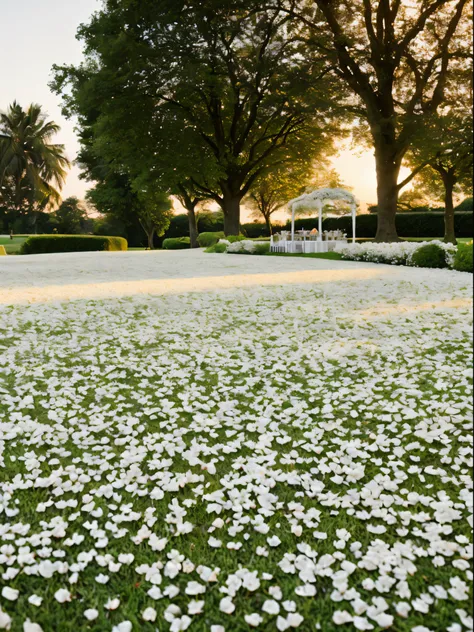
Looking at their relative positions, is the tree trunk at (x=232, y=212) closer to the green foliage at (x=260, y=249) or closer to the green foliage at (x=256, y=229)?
the green foliage at (x=260, y=249)

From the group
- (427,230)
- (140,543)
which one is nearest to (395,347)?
(140,543)

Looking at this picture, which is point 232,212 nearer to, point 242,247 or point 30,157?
point 242,247

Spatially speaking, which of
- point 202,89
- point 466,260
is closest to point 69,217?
point 202,89

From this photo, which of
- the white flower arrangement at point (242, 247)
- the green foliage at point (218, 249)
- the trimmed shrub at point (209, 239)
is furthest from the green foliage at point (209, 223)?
the white flower arrangement at point (242, 247)

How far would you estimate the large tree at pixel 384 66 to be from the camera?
10781mm

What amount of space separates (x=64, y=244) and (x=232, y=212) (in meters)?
10.3

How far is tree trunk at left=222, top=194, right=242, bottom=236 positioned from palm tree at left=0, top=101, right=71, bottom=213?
39.9 feet

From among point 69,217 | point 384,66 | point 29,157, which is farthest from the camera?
point 69,217

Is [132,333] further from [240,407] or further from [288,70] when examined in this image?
[288,70]

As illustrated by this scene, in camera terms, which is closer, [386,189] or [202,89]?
[386,189]

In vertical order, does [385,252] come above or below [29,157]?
below

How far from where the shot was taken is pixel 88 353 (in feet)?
18.2

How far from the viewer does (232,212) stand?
26391mm

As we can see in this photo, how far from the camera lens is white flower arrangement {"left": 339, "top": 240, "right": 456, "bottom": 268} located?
1380 centimetres
